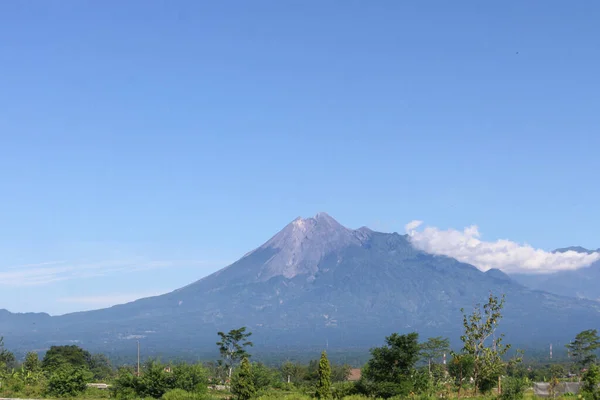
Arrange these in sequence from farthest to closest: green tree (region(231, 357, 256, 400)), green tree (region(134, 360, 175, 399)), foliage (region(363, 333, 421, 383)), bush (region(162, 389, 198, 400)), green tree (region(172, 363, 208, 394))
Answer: green tree (region(172, 363, 208, 394)) < green tree (region(134, 360, 175, 399)) < foliage (region(363, 333, 421, 383)) < bush (region(162, 389, 198, 400)) < green tree (region(231, 357, 256, 400))

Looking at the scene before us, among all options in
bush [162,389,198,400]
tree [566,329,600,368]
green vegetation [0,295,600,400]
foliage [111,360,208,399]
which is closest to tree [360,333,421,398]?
green vegetation [0,295,600,400]

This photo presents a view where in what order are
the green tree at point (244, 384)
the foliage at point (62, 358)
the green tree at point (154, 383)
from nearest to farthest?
the green tree at point (244, 384)
the green tree at point (154, 383)
the foliage at point (62, 358)

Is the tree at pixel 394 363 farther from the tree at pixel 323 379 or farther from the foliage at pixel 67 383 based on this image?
the foliage at pixel 67 383

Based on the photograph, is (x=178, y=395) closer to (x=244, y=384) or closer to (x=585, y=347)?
(x=244, y=384)

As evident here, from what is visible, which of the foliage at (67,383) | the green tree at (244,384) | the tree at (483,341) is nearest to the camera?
the tree at (483,341)

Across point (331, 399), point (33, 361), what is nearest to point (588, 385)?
point (331, 399)

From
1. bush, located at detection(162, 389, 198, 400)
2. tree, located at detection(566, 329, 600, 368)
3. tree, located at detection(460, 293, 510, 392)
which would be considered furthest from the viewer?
tree, located at detection(566, 329, 600, 368)

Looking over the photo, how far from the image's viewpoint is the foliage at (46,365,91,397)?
3462 cm

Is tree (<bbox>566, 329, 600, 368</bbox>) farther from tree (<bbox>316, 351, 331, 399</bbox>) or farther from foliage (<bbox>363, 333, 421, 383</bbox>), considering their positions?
tree (<bbox>316, 351, 331, 399</bbox>)

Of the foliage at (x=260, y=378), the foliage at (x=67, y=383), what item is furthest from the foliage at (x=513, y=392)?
the foliage at (x=67, y=383)

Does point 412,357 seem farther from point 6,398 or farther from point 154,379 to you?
point 6,398

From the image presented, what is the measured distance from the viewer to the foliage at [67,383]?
34.6 metres

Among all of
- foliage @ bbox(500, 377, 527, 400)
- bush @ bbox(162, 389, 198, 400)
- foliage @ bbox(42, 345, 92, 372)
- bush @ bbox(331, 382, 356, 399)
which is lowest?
foliage @ bbox(500, 377, 527, 400)

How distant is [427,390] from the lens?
3127cm
